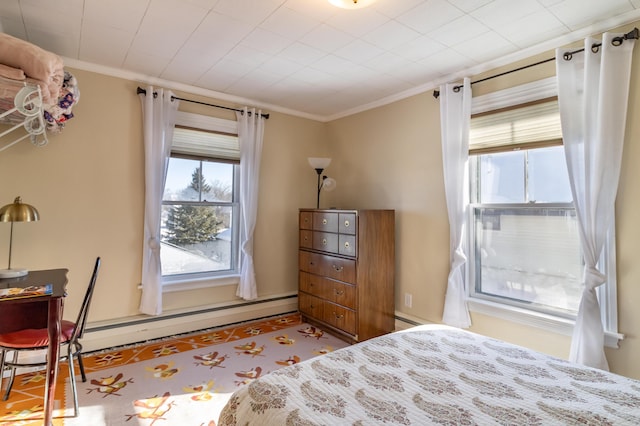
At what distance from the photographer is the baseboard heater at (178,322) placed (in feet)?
9.23

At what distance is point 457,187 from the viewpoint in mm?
2723

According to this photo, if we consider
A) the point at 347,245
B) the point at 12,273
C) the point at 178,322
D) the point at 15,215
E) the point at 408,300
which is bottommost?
the point at 178,322

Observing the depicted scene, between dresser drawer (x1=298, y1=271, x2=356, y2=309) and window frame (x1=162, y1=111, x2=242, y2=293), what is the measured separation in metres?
0.75

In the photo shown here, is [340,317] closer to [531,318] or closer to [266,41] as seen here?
[531,318]

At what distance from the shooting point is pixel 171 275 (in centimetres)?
325

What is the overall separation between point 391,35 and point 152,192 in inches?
94.2

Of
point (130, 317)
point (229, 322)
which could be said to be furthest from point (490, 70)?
point (130, 317)

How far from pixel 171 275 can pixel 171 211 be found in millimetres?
648

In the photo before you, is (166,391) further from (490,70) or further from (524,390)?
(490,70)

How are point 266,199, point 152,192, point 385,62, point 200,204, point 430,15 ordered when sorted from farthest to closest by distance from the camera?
point 266,199 → point 200,204 → point 152,192 → point 385,62 → point 430,15

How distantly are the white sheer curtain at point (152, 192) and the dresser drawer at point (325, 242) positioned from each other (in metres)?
1.52

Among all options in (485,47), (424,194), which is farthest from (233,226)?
(485,47)

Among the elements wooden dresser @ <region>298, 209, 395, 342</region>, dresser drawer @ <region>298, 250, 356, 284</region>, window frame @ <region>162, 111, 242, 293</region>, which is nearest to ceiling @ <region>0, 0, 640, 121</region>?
window frame @ <region>162, 111, 242, 293</region>

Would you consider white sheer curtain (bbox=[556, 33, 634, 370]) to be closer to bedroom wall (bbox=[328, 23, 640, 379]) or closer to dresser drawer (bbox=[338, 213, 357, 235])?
bedroom wall (bbox=[328, 23, 640, 379])
